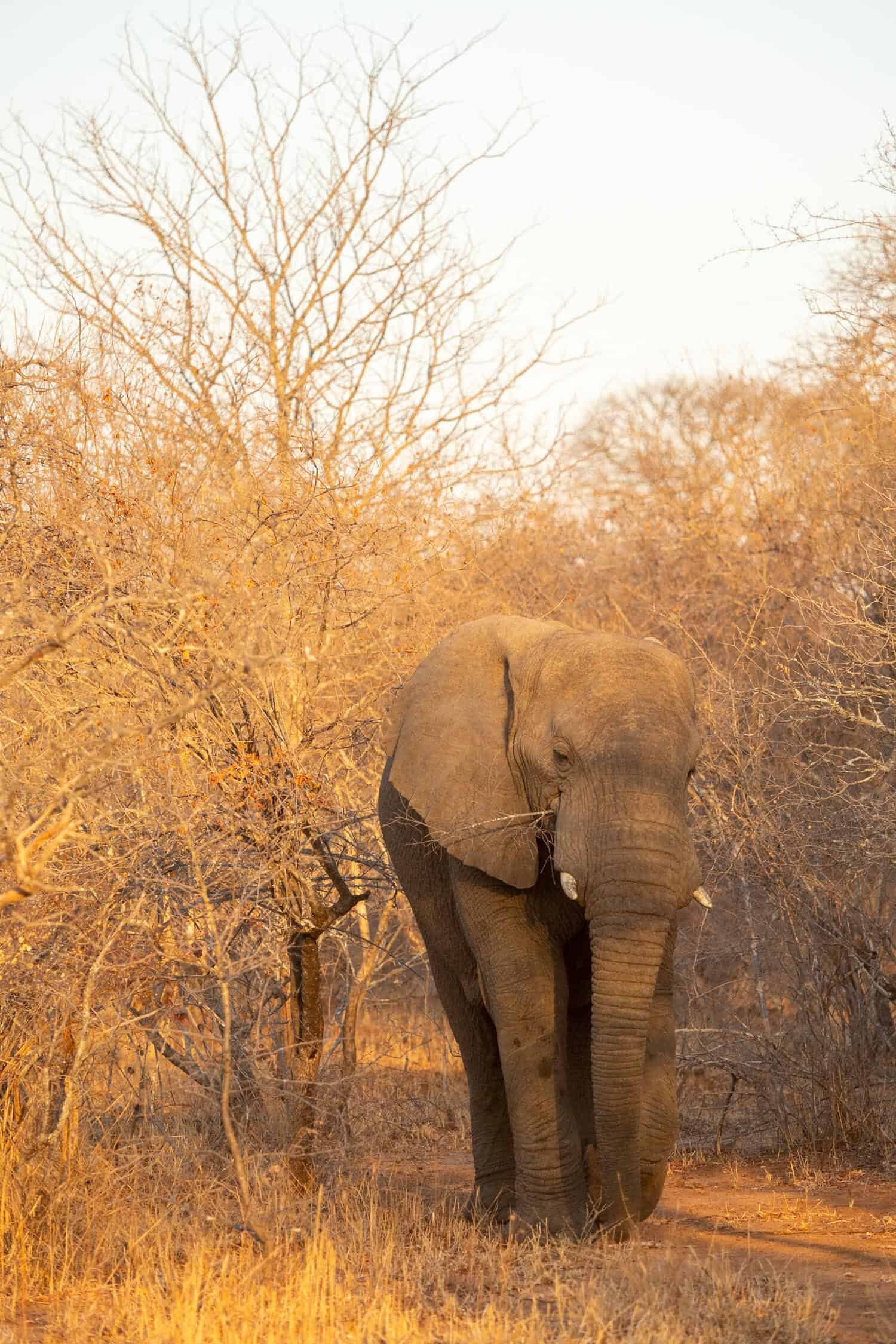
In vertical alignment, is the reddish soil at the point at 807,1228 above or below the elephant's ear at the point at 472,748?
below

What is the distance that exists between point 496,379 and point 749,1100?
5619 mm

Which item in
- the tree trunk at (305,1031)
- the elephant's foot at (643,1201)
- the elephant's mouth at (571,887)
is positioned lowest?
the elephant's foot at (643,1201)

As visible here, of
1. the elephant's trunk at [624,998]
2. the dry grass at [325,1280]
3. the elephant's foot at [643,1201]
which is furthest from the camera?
the elephant's foot at [643,1201]

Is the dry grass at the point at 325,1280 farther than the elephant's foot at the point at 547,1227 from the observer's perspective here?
No

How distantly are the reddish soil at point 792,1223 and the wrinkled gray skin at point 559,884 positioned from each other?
0.50 metres

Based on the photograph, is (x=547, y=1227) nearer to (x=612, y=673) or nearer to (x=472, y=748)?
(x=472, y=748)

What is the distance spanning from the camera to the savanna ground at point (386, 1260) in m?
5.44

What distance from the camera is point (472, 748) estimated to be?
25.0 feet

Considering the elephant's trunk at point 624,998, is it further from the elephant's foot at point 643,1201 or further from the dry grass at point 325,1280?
the dry grass at point 325,1280

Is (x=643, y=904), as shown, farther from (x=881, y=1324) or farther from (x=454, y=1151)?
(x=454, y=1151)

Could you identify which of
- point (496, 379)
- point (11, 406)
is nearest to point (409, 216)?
point (496, 379)

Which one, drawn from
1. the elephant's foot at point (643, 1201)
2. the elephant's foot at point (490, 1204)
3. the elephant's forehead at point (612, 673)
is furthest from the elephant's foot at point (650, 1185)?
the elephant's forehead at point (612, 673)

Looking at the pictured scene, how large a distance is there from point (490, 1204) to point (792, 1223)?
149cm

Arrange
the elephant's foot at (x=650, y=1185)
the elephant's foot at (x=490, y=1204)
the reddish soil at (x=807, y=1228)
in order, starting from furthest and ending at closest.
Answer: the elephant's foot at (x=490, y=1204) < the elephant's foot at (x=650, y=1185) < the reddish soil at (x=807, y=1228)
